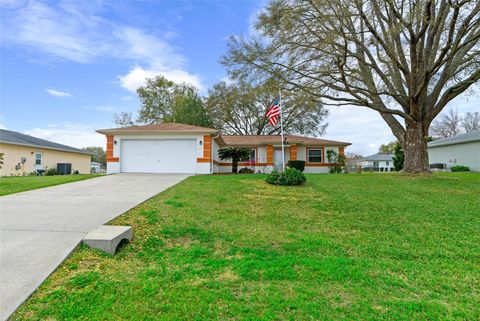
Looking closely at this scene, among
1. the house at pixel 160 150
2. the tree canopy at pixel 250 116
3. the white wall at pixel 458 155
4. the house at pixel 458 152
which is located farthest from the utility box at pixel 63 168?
the white wall at pixel 458 155

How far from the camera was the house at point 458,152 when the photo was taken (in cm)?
2052

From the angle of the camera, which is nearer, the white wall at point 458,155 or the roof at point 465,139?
the roof at point 465,139

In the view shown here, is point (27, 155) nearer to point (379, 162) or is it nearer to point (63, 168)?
point (63, 168)

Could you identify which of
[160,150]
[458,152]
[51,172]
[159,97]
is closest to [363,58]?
[160,150]

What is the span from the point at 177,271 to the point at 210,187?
5773 millimetres

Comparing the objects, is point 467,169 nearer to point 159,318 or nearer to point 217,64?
point 217,64

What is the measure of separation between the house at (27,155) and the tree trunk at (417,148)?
21.8 metres

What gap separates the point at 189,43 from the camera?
12.4m

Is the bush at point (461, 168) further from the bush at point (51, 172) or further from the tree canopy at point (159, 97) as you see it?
the bush at point (51, 172)

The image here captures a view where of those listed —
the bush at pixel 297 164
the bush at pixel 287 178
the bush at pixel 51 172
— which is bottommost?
the bush at pixel 287 178

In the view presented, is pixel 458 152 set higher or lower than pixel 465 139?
lower

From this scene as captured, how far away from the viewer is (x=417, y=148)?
12.8m

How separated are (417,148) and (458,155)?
1387 centimetres

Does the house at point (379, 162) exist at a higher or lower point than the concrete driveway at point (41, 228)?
higher
